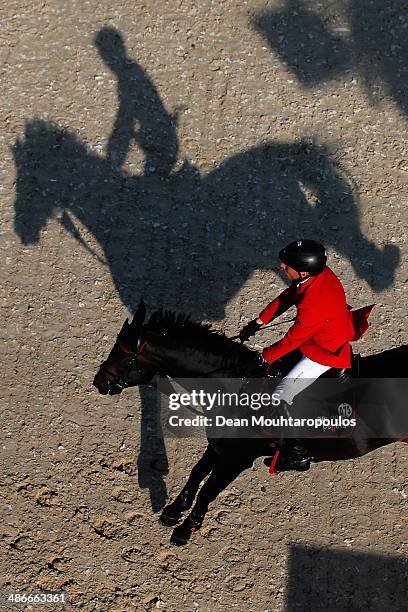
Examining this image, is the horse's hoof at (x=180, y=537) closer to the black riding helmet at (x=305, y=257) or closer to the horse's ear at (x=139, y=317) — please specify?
the horse's ear at (x=139, y=317)

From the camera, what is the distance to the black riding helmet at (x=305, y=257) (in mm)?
6480

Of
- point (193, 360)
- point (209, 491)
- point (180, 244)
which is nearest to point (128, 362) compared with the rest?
point (193, 360)

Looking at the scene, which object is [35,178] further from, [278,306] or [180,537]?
[180,537]

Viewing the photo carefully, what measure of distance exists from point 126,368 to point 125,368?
0.03 ft

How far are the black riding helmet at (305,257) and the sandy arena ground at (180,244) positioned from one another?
2.56 meters

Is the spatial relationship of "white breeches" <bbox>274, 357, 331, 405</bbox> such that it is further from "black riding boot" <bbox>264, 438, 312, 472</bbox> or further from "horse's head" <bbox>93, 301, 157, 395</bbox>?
"horse's head" <bbox>93, 301, 157, 395</bbox>

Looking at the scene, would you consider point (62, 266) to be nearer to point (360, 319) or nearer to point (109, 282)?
point (109, 282)

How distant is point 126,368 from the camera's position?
6703 millimetres

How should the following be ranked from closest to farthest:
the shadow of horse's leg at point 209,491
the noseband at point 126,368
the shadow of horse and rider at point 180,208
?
1. the noseband at point 126,368
2. the shadow of horse's leg at point 209,491
3. the shadow of horse and rider at point 180,208

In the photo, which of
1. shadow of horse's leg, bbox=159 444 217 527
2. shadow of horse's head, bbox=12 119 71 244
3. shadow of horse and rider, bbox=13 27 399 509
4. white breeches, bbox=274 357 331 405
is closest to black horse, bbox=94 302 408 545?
shadow of horse's leg, bbox=159 444 217 527

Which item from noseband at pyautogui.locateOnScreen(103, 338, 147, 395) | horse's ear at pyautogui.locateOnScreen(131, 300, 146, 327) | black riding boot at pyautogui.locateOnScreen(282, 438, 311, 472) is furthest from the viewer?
black riding boot at pyautogui.locateOnScreen(282, 438, 311, 472)

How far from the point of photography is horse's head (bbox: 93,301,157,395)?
648cm

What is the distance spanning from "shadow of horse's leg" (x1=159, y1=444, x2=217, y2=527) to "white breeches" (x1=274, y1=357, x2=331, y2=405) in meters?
1.12

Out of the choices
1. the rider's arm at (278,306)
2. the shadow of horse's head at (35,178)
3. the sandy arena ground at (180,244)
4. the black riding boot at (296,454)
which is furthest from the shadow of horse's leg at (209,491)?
the shadow of horse's head at (35,178)
